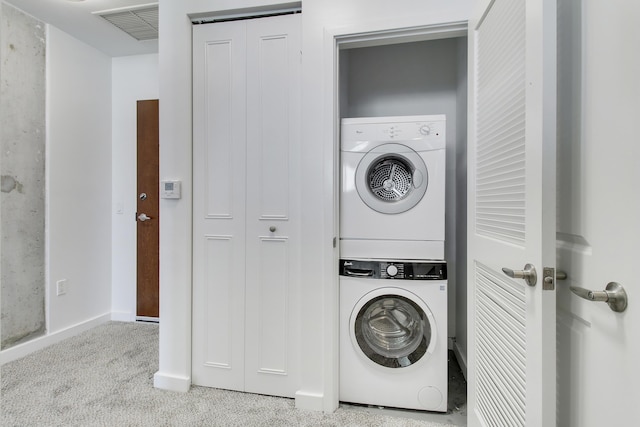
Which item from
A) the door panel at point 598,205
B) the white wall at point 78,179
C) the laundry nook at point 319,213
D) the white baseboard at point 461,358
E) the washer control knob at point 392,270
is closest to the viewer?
the door panel at point 598,205

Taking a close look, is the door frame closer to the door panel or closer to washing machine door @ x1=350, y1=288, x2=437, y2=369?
washing machine door @ x1=350, y1=288, x2=437, y2=369

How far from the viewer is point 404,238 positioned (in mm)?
1795

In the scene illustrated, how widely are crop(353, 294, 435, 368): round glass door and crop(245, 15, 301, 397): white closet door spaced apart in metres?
0.40

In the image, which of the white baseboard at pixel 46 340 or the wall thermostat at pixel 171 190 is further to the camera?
the white baseboard at pixel 46 340

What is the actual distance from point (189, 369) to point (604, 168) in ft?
7.28

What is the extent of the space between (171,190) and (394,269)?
1419 mm

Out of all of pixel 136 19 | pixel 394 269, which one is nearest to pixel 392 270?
pixel 394 269

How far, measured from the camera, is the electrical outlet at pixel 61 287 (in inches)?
103

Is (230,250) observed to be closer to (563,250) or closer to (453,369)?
(563,250)

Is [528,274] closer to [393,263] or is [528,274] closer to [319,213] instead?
[393,263]

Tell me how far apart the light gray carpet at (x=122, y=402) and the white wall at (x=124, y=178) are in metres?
0.80

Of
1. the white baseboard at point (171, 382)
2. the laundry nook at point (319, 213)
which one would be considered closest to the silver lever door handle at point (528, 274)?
the laundry nook at point (319, 213)

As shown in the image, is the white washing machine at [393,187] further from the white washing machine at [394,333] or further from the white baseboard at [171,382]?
the white baseboard at [171,382]

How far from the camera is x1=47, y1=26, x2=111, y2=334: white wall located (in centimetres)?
257
